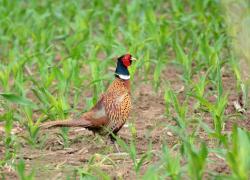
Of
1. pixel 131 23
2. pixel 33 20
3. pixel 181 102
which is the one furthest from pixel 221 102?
pixel 33 20

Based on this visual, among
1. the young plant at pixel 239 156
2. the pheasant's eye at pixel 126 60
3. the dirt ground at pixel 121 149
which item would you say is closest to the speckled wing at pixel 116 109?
the dirt ground at pixel 121 149

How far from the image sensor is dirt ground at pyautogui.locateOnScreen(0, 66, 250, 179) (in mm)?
5480

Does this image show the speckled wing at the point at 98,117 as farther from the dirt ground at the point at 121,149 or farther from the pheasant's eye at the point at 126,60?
the pheasant's eye at the point at 126,60

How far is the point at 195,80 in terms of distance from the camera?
26.9 ft

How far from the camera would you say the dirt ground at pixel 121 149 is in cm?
548

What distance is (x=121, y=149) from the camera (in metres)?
6.30

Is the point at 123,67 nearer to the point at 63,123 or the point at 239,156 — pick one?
the point at 63,123

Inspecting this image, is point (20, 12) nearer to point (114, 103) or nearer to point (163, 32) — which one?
point (163, 32)

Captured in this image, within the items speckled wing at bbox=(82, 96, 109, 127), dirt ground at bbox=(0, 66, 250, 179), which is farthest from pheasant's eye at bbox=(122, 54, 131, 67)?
dirt ground at bbox=(0, 66, 250, 179)

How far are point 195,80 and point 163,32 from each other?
759mm

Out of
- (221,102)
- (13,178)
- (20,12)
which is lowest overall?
(13,178)

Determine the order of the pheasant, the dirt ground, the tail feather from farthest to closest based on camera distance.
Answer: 1. the pheasant
2. the tail feather
3. the dirt ground

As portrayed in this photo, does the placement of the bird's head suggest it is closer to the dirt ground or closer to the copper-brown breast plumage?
the copper-brown breast plumage

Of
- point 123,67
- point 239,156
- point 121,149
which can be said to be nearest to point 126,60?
point 123,67
